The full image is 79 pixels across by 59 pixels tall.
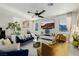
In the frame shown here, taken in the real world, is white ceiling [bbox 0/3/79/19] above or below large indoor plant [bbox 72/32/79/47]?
above

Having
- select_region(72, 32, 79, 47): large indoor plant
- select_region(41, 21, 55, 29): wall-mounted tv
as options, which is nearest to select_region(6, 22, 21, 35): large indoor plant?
select_region(41, 21, 55, 29): wall-mounted tv

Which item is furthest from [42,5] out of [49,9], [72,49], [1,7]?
[72,49]

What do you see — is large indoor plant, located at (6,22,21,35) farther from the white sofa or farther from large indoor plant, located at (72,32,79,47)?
large indoor plant, located at (72,32,79,47)

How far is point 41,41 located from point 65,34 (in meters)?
0.21

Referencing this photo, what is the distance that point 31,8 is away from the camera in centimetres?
150

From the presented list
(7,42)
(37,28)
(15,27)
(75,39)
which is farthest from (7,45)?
(75,39)

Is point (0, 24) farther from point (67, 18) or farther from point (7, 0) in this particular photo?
point (67, 18)

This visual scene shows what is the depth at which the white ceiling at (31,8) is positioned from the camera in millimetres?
1500

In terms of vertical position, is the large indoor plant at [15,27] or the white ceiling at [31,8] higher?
the white ceiling at [31,8]

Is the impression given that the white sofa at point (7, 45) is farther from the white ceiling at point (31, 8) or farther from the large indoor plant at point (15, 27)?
the white ceiling at point (31, 8)

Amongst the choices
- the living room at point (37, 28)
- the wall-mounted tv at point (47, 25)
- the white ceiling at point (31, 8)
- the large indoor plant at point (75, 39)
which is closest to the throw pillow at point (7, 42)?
the living room at point (37, 28)

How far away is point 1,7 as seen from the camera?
1.51 metres

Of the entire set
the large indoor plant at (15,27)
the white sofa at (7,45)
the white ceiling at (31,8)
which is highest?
the white ceiling at (31,8)

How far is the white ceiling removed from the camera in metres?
1.50
